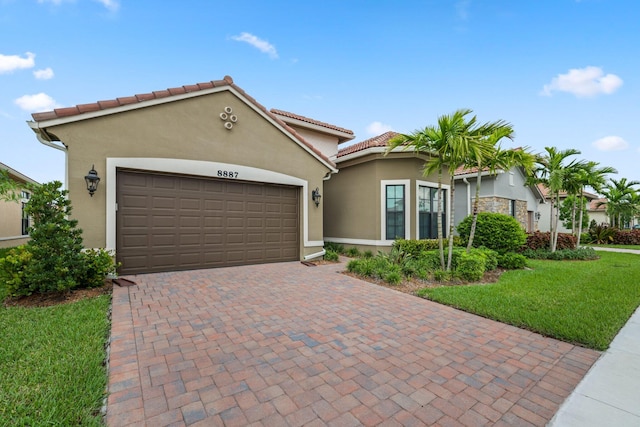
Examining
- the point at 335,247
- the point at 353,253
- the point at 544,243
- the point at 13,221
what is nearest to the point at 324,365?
the point at 353,253

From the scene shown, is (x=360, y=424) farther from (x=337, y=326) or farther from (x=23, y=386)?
(x=23, y=386)

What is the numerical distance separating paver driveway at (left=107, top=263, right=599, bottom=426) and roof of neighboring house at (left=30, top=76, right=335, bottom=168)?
418 centimetres

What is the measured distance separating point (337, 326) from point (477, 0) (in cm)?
1178

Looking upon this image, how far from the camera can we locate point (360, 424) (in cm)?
221

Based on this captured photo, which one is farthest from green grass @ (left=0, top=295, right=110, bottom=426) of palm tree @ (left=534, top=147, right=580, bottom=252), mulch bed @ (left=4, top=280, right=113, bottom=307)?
palm tree @ (left=534, top=147, right=580, bottom=252)

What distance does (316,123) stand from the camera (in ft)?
45.3

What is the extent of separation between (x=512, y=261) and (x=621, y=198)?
784 inches

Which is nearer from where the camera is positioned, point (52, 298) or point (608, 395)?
point (608, 395)

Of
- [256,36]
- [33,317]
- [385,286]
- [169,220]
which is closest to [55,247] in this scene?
[33,317]

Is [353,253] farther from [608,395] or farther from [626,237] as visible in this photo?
[626,237]

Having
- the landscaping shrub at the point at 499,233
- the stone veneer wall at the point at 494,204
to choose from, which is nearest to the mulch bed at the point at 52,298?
the landscaping shrub at the point at 499,233

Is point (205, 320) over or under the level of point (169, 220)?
under

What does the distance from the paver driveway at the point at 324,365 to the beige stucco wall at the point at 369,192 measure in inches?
234

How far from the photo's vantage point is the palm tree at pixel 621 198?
20.5 m
